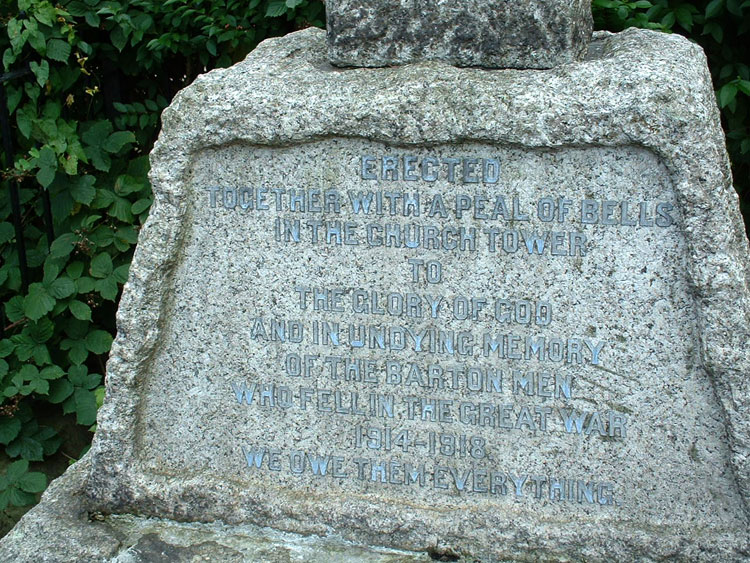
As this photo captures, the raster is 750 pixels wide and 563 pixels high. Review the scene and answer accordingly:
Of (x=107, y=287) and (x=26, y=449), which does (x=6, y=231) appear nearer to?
(x=107, y=287)

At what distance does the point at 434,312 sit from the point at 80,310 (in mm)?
1650

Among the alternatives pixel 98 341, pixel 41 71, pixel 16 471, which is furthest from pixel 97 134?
pixel 16 471

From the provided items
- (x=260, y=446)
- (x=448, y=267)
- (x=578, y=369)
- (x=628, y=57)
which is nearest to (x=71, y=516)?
(x=260, y=446)

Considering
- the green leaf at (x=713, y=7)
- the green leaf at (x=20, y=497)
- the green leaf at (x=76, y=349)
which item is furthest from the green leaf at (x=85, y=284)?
the green leaf at (x=713, y=7)

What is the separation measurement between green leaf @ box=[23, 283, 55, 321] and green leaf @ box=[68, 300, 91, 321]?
7 centimetres

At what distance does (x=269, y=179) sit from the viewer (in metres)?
2.13

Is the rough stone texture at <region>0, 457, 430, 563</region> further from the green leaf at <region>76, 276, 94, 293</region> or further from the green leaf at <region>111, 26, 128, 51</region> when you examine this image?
the green leaf at <region>111, 26, 128, 51</region>

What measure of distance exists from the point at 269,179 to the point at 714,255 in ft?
3.21

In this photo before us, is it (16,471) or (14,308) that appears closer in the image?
(16,471)

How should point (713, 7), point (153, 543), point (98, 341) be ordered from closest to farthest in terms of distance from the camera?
point (153, 543), point (713, 7), point (98, 341)

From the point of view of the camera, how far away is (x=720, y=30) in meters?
2.96

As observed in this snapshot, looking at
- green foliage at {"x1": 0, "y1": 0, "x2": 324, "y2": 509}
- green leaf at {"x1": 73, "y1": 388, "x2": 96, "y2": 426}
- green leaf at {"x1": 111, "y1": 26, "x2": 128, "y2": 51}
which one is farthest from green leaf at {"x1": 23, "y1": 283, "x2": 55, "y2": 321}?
green leaf at {"x1": 111, "y1": 26, "x2": 128, "y2": 51}

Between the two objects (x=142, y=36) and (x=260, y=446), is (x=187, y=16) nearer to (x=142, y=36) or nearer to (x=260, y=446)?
(x=142, y=36)

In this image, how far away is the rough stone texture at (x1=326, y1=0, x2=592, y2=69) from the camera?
200 centimetres
